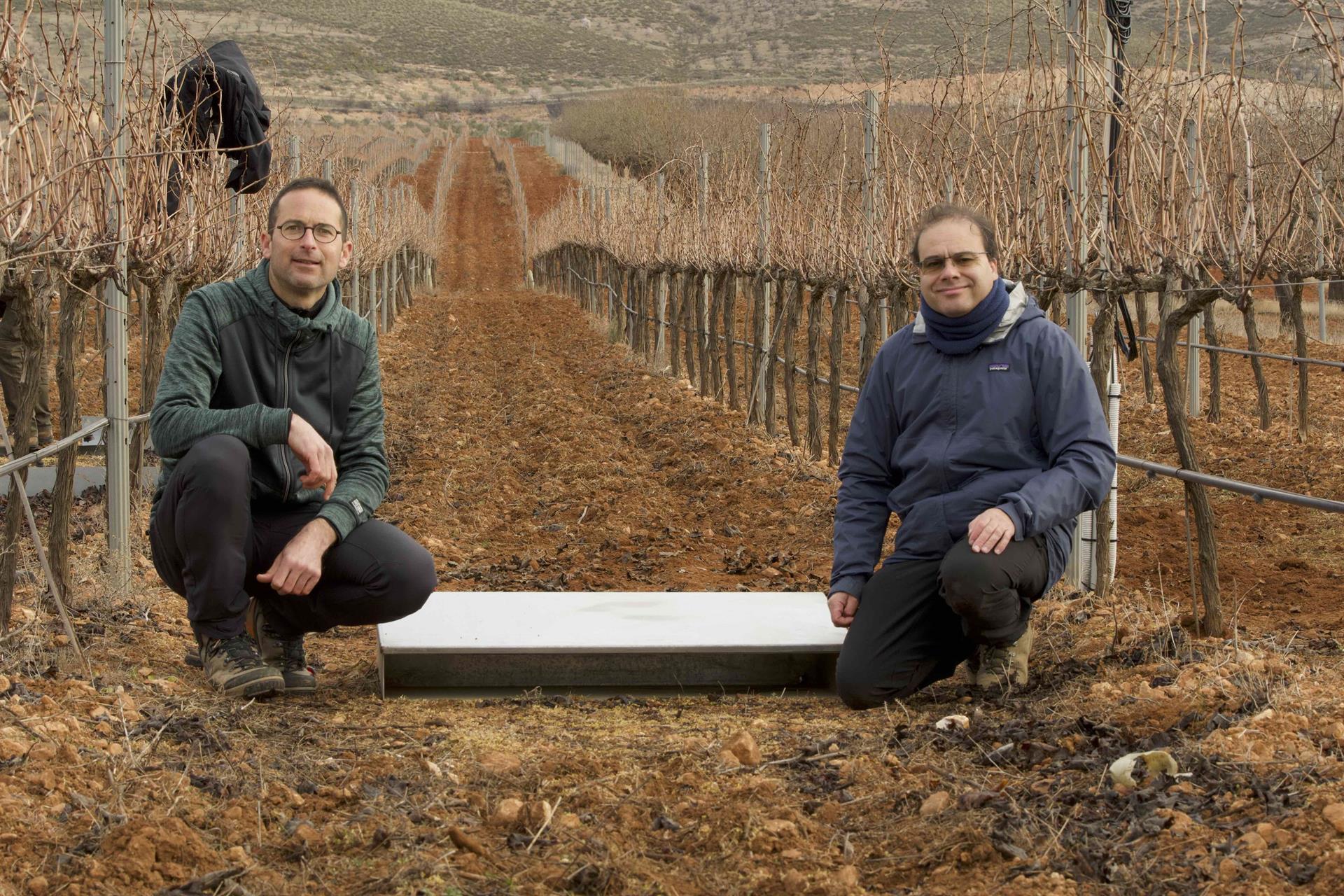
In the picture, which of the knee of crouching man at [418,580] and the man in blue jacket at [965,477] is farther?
the knee of crouching man at [418,580]

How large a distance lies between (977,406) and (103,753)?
8.56ft

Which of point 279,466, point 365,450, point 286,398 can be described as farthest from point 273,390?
point 365,450

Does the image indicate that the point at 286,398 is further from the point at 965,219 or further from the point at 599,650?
the point at 965,219

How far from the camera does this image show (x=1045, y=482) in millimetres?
4023

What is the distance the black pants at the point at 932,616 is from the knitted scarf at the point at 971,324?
2.04ft

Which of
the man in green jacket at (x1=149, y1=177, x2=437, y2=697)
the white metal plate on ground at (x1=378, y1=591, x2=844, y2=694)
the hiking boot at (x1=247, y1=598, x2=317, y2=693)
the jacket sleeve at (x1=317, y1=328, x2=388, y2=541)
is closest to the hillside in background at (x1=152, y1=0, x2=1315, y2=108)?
the white metal plate on ground at (x1=378, y1=591, x2=844, y2=694)

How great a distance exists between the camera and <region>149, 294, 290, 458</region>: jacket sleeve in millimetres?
4055

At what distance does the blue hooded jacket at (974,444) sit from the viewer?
162 inches

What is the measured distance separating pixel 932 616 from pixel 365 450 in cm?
186

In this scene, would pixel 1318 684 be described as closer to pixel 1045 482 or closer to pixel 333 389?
pixel 1045 482

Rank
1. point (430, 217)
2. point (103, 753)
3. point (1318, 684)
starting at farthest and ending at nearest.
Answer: point (430, 217)
point (1318, 684)
point (103, 753)

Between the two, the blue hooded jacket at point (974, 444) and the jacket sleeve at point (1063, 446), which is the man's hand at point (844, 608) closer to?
the blue hooded jacket at point (974, 444)

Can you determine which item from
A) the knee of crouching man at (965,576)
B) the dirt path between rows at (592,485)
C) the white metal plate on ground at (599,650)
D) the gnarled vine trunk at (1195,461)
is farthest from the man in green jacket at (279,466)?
the gnarled vine trunk at (1195,461)

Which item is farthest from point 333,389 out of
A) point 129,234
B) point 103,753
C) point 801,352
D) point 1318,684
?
point 801,352
